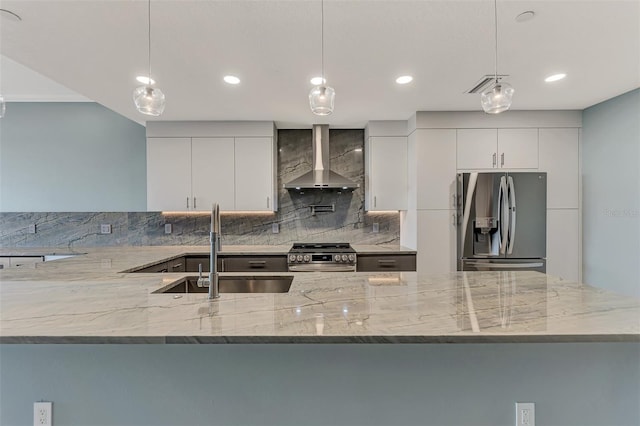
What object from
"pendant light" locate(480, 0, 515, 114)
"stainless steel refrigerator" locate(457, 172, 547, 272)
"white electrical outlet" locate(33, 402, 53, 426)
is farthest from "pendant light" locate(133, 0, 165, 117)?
"stainless steel refrigerator" locate(457, 172, 547, 272)

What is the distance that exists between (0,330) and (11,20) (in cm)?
175

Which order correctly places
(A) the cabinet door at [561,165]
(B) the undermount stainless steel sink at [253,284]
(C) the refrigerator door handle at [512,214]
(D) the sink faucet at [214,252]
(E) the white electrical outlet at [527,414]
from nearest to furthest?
(E) the white electrical outlet at [527,414] → (D) the sink faucet at [214,252] → (B) the undermount stainless steel sink at [253,284] → (C) the refrigerator door handle at [512,214] → (A) the cabinet door at [561,165]

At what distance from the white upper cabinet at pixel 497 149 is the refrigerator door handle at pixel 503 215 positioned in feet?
0.97

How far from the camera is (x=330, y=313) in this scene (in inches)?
45.6

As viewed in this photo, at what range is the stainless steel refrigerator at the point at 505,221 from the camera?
3.09m

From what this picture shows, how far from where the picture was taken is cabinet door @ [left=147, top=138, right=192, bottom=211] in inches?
142

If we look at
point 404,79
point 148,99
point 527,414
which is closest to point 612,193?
point 404,79

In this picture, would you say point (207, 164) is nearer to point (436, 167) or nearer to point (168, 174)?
point (168, 174)

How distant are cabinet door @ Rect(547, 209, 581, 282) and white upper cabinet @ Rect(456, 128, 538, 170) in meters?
0.61

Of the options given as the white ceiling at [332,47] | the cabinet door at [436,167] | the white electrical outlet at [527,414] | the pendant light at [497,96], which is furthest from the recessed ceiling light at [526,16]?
the white electrical outlet at [527,414]

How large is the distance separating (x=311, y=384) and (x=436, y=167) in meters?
2.75

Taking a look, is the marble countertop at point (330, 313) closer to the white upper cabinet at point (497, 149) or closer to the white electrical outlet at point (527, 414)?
the white electrical outlet at point (527, 414)

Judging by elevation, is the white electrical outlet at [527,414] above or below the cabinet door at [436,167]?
below

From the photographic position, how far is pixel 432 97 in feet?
9.51
